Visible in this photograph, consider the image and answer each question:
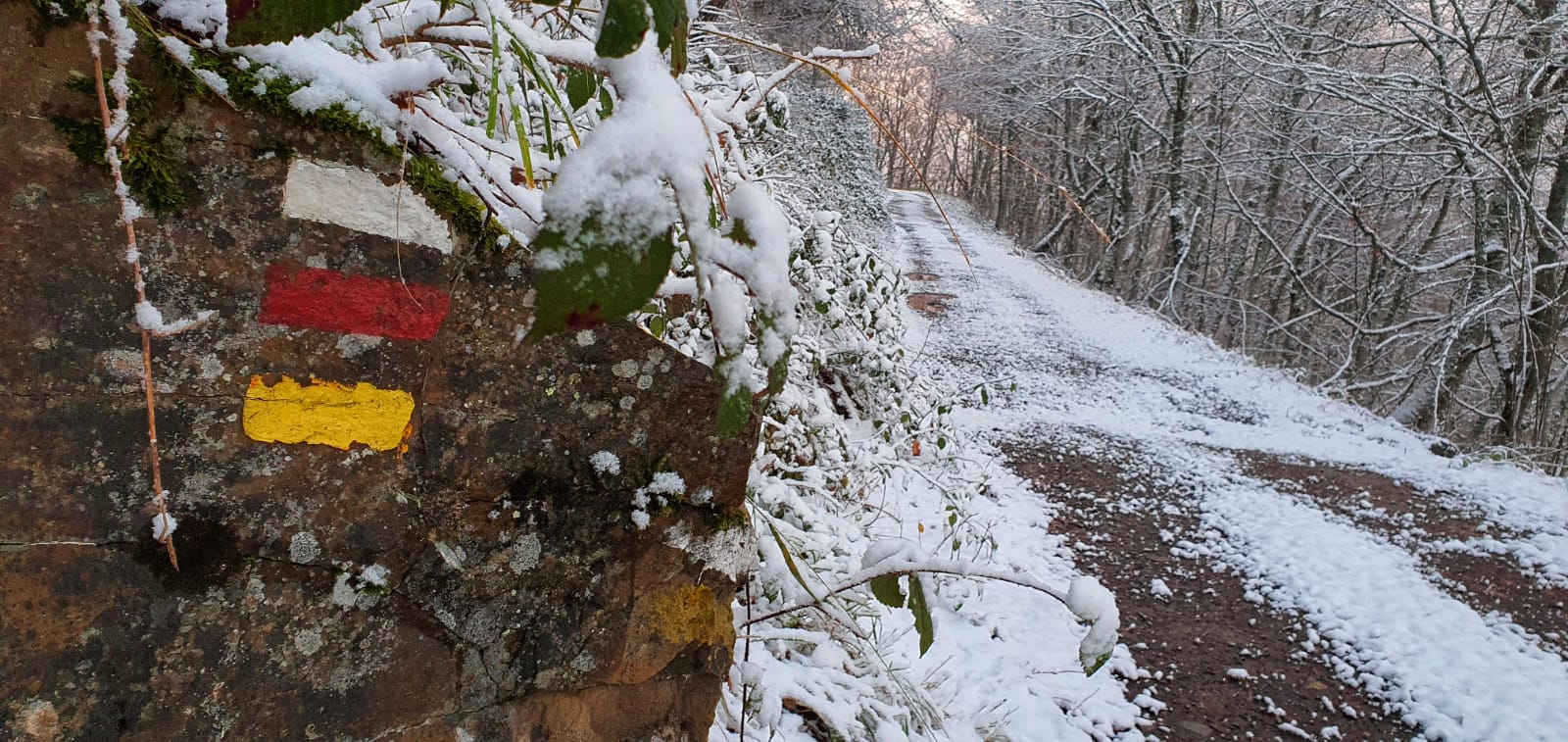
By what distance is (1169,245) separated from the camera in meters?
15.9

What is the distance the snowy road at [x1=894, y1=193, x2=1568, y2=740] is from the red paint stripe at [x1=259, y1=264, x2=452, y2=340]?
3.29 meters

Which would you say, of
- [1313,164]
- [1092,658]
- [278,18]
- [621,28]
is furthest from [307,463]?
[1313,164]

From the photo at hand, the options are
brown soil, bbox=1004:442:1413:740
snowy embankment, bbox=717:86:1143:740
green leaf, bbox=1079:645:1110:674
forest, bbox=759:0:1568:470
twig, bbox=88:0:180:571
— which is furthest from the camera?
forest, bbox=759:0:1568:470

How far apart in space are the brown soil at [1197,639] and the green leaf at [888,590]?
100 inches

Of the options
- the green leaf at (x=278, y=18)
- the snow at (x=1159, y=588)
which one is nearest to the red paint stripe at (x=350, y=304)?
the green leaf at (x=278, y=18)

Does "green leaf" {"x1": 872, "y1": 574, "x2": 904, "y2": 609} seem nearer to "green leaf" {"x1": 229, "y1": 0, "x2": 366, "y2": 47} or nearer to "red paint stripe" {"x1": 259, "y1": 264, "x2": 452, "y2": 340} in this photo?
"red paint stripe" {"x1": 259, "y1": 264, "x2": 452, "y2": 340}

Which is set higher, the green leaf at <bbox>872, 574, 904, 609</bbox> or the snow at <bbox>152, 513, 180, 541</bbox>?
the snow at <bbox>152, 513, 180, 541</bbox>

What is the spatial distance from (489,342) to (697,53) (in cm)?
346

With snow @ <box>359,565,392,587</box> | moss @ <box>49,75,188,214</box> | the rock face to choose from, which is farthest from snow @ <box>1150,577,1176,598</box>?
moss @ <box>49,75,188,214</box>

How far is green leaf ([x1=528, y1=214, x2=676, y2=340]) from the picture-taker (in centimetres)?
46

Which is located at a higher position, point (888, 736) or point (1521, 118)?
point (1521, 118)

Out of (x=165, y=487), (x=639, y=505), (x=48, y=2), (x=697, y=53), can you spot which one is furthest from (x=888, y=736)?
(x=697, y=53)

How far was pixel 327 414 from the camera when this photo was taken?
889mm

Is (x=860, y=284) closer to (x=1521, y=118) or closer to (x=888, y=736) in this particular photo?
(x=888, y=736)
